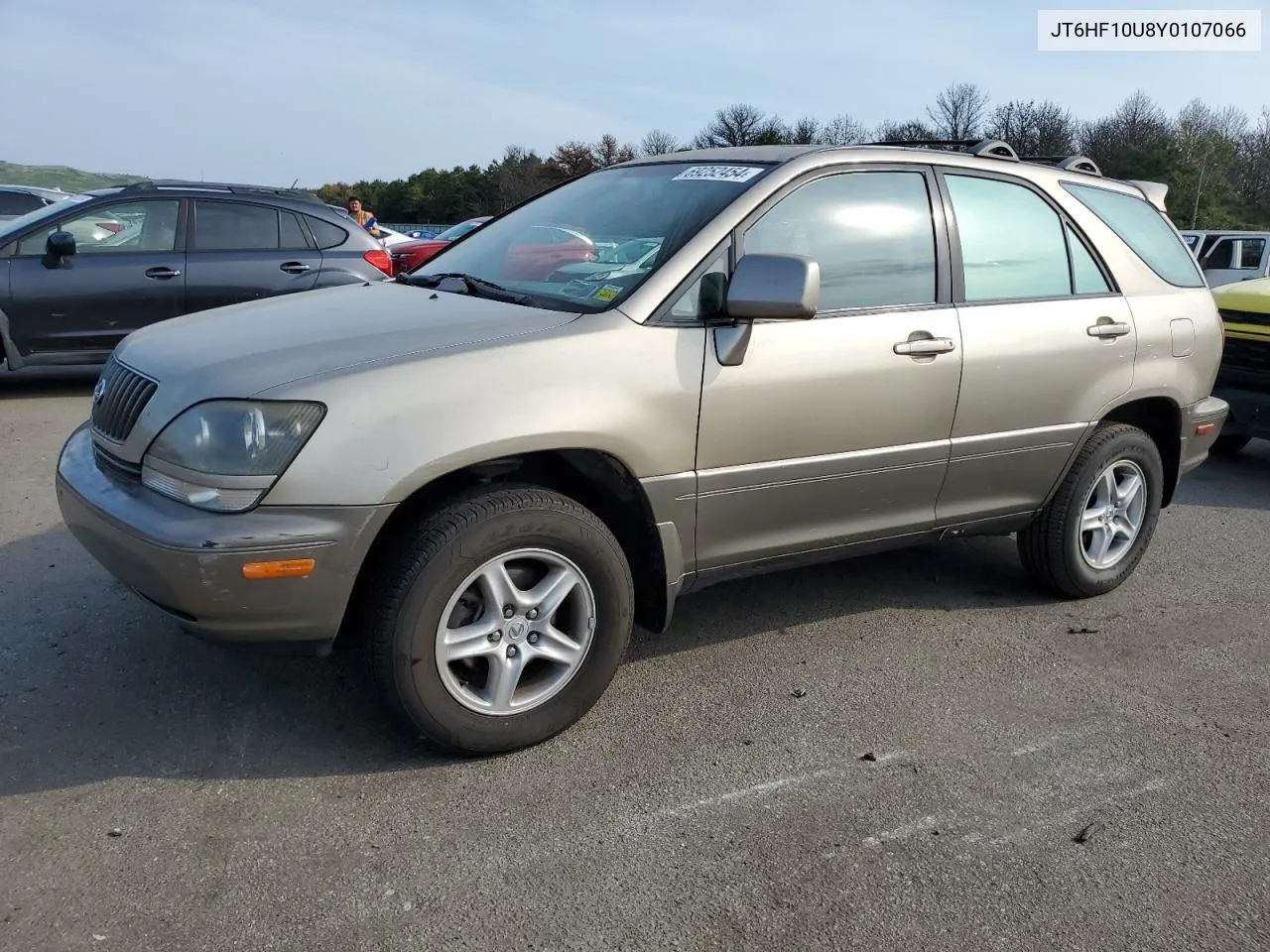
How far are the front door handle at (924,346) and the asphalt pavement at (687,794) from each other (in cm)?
112

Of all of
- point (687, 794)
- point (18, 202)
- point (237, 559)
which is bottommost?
point (687, 794)

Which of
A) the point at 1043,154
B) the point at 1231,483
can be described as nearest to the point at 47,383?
the point at 1231,483

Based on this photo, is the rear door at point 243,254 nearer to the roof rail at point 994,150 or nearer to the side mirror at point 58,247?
the side mirror at point 58,247

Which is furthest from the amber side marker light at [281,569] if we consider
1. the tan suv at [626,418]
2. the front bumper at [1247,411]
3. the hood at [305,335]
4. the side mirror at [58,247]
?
the side mirror at [58,247]

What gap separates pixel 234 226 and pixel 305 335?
238 inches

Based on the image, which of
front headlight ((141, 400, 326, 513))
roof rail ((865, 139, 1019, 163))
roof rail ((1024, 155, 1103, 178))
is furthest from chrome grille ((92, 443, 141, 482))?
roof rail ((1024, 155, 1103, 178))

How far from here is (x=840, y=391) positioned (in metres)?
3.46

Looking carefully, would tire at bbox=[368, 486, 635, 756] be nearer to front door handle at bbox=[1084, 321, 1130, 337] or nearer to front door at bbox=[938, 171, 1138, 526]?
front door at bbox=[938, 171, 1138, 526]

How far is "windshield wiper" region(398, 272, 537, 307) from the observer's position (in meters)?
3.40

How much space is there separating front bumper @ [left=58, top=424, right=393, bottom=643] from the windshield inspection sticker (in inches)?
67.0

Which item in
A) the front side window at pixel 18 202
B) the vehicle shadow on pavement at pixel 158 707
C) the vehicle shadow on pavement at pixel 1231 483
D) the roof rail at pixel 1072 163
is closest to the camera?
the vehicle shadow on pavement at pixel 158 707

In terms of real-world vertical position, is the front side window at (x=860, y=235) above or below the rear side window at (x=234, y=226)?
below

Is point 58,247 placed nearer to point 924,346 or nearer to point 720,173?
point 720,173

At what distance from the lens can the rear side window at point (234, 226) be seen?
8281mm
